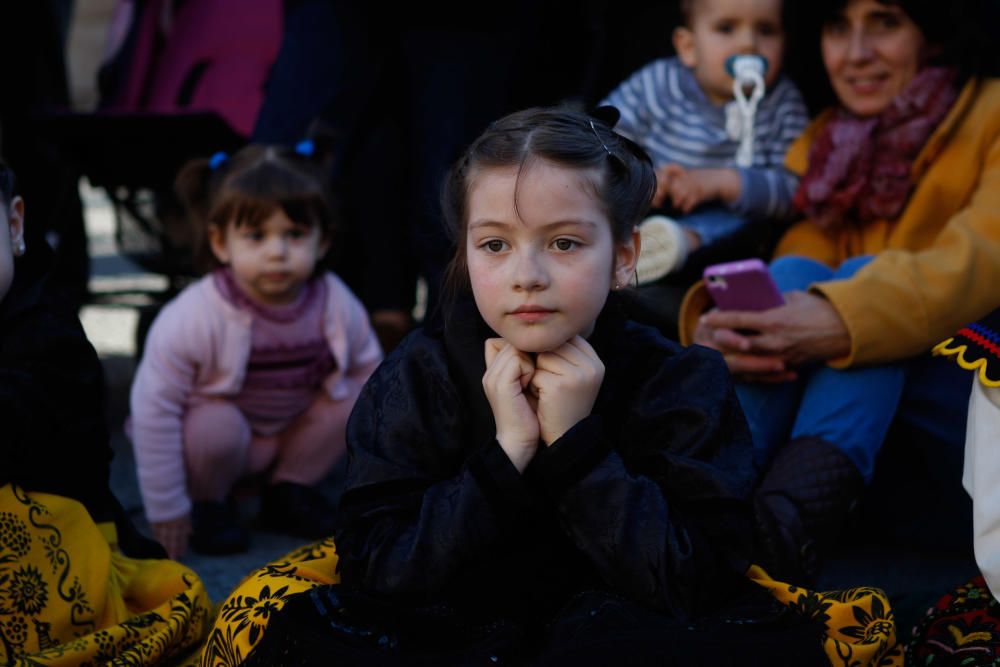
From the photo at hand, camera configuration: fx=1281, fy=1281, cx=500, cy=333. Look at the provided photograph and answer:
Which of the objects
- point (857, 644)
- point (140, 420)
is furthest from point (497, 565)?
point (140, 420)

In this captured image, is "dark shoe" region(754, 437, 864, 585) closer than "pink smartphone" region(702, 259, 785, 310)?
Yes

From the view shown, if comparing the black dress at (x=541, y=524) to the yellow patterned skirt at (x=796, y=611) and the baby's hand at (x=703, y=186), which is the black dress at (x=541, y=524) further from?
the baby's hand at (x=703, y=186)

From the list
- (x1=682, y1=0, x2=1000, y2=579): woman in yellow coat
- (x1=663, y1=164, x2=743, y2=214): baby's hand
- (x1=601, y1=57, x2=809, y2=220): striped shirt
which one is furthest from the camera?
(x1=601, y1=57, x2=809, y2=220): striped shirt

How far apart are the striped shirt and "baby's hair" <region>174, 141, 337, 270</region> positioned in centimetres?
71

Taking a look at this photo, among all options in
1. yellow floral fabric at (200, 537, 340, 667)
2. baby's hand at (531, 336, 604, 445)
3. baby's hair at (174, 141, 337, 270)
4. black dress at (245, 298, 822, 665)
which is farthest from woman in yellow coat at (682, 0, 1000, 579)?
baby's hair at (174, 141, 337, 270)

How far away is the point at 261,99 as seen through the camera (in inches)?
148

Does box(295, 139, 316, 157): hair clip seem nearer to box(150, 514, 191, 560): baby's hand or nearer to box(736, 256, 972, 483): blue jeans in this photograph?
box(150, 514, 191, 560): baby's hand

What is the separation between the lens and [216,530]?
279cm

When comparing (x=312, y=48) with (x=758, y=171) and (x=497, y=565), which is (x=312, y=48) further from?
(x=497, y=565)

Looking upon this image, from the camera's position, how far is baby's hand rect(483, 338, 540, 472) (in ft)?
5.53

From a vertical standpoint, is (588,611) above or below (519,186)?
below

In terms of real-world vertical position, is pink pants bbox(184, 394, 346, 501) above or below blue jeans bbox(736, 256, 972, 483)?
below

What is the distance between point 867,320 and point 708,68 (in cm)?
81

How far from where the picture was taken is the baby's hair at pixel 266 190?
2893 mm
